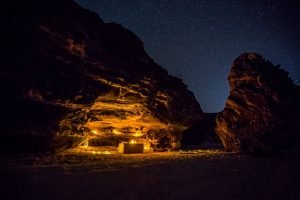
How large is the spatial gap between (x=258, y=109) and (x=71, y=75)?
43.9 feet

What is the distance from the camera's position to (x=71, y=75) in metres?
13.3

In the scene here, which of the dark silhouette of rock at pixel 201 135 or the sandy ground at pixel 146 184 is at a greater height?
the dark silhouette of rock at pixel 201 135

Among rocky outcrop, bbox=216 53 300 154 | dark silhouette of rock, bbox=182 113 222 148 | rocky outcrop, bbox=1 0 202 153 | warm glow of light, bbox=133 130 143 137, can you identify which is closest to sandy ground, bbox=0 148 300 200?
rocky outcrop, bbox=1 0 202 153

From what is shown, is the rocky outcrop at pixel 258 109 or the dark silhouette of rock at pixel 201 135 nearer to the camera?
the rocky outcrop at pixel 258 109

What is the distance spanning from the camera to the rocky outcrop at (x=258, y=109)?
15711mm

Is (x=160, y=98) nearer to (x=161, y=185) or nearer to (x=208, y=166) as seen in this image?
(x=208, y=166)

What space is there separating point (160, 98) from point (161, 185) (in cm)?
1180

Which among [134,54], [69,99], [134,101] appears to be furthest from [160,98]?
[69,99]

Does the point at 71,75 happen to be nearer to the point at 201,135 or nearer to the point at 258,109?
the point at 258,109

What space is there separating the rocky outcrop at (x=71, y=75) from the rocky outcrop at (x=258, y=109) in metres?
5.33

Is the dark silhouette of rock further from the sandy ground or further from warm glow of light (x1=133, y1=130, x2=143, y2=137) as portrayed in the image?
the sandy ground

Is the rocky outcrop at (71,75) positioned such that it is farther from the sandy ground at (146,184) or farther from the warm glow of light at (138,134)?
the sandy ground at (146,184)

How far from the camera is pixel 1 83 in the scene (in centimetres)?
1151

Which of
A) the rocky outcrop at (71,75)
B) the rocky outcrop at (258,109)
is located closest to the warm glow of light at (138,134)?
the rocky outcrop at (71,75)
